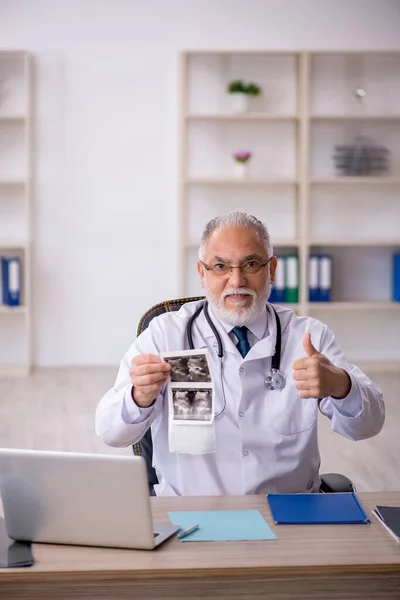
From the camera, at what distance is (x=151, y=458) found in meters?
2.31

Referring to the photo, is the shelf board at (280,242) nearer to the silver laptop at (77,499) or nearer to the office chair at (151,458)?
the office chair at (151,458)

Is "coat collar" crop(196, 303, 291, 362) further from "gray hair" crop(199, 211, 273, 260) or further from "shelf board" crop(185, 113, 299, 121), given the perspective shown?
"shelf board" crop(185, 113, 299, 121)

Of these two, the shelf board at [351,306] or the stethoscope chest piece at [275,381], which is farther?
the shelf board at [351,306]

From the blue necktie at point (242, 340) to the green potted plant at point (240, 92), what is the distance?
14.3 ft

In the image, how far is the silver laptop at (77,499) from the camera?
150 centimetres

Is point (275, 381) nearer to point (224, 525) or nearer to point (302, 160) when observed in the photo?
point (224, 525)

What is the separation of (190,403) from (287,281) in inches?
184

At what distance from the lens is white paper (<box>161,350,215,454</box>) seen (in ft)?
5.76

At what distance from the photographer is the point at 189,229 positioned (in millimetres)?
6645

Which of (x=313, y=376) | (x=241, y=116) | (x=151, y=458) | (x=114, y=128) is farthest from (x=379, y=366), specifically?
(x=313, y=376)

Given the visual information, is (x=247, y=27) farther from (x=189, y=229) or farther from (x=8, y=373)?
(x=8, y=373)

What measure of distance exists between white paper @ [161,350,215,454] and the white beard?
37 cm

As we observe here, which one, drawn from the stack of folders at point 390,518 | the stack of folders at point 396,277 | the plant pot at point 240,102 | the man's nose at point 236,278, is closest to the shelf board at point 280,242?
the stack of folders at point 396,277

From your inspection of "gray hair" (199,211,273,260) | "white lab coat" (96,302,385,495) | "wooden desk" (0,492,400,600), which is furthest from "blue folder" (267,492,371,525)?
"gray hair" (199,211,273,260)
